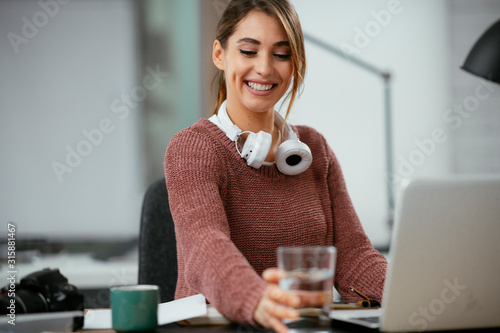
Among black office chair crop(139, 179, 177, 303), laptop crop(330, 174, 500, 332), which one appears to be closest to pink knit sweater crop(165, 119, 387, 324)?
black office chair crop(139, 179, 177, 303)

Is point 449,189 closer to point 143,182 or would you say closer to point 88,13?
point 143,182

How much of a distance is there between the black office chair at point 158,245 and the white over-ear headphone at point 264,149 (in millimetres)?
257

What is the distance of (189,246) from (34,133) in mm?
1422

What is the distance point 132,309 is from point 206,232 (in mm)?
230

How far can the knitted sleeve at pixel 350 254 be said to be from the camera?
1350 millimetres

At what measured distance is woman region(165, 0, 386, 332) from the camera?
1.29 m

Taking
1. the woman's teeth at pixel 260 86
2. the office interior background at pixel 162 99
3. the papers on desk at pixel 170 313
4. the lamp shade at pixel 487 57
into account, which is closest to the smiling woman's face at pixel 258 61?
the woman's teeth at pixel 260 86

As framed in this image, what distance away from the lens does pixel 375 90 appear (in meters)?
2.37

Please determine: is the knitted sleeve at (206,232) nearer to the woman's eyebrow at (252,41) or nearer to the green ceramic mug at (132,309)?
the green ceramic mug at (132,309)

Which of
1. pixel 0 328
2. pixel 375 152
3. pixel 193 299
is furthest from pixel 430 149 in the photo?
pixel 0 328

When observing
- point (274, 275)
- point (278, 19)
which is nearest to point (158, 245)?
point (278, 19)

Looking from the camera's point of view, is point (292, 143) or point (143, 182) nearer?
point (292, 143)

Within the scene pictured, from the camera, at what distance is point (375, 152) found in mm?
2363

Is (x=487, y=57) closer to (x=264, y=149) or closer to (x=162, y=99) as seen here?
(x=264, y=149)
